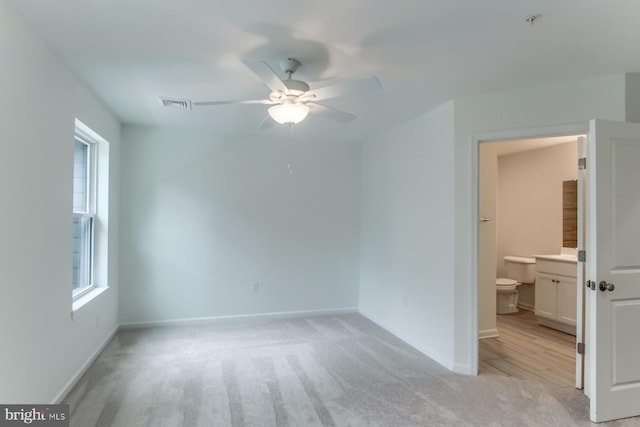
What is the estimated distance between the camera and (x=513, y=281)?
16.9 ft

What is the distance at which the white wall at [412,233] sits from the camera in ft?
11.1

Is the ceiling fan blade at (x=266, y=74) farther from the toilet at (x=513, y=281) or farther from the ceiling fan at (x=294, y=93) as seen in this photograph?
the toilet at (x=513, y=281)

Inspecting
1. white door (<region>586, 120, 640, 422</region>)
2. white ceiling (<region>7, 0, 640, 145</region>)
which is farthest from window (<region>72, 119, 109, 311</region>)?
white door (<region>586, 120, 640, 422</region>)

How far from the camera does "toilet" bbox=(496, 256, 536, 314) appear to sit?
5.11 metres

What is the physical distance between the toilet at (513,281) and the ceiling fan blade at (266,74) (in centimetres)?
434

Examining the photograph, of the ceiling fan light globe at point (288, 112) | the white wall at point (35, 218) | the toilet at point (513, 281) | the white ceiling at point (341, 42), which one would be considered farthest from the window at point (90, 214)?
the toilet at point (513, 281)

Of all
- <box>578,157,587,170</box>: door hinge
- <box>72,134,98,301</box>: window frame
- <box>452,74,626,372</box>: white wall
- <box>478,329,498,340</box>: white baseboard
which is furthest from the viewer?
<box>478,329,498,340</box>: white baseboard

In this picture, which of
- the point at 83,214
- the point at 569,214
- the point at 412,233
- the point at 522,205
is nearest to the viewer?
the point at 83,214

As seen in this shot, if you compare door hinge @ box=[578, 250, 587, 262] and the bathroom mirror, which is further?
the bathroom mirror

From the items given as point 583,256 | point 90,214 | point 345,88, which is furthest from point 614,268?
point 90,214

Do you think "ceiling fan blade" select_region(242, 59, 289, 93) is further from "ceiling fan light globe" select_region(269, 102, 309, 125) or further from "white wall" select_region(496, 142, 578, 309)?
"white wall" select_region(496, 142, 578, 309)

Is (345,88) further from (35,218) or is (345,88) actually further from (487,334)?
(487,334)

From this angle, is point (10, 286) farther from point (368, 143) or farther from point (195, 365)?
point (368, 143)

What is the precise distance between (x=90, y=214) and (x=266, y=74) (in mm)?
2664
